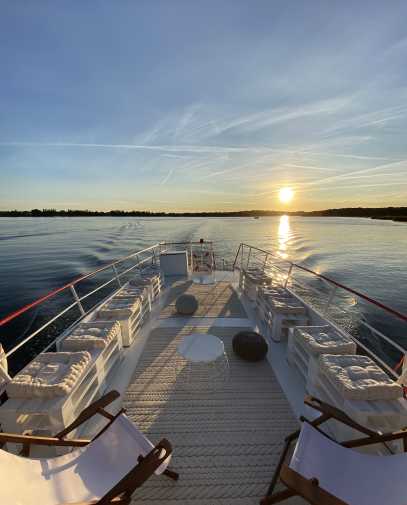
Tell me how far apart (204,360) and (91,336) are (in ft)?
4.66

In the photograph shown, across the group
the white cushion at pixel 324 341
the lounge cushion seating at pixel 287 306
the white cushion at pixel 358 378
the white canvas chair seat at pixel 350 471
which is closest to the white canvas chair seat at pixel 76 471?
the white canvas chair seat at pixel 350 471

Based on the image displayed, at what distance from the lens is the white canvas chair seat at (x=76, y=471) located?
140cm

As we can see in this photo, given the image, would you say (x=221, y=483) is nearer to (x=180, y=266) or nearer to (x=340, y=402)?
(x=340, y=402)

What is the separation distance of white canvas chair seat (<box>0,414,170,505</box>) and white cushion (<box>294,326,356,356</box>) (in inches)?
76.2

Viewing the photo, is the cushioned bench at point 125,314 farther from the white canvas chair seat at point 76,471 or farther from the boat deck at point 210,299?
the white canvas chair seat at point 76,471

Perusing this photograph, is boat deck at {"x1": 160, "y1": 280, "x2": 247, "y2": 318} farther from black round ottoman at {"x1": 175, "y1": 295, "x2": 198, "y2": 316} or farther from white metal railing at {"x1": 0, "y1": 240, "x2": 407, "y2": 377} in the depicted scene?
white metal railing at {"x1": 0, "y1": 240, "x2": 407, "y2": 377}

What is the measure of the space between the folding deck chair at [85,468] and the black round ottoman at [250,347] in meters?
1.83

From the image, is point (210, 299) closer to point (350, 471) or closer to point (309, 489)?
point (350, 471)

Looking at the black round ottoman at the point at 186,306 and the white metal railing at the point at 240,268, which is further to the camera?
the black round ottoman at the point at 186,306

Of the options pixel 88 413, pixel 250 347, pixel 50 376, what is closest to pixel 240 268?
pixel 250 347

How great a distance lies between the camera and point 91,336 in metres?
2.80

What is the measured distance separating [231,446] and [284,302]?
92.2 inches

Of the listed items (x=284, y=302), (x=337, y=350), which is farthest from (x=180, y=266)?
(x=337, y=350)

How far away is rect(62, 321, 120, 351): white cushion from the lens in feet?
8.90
